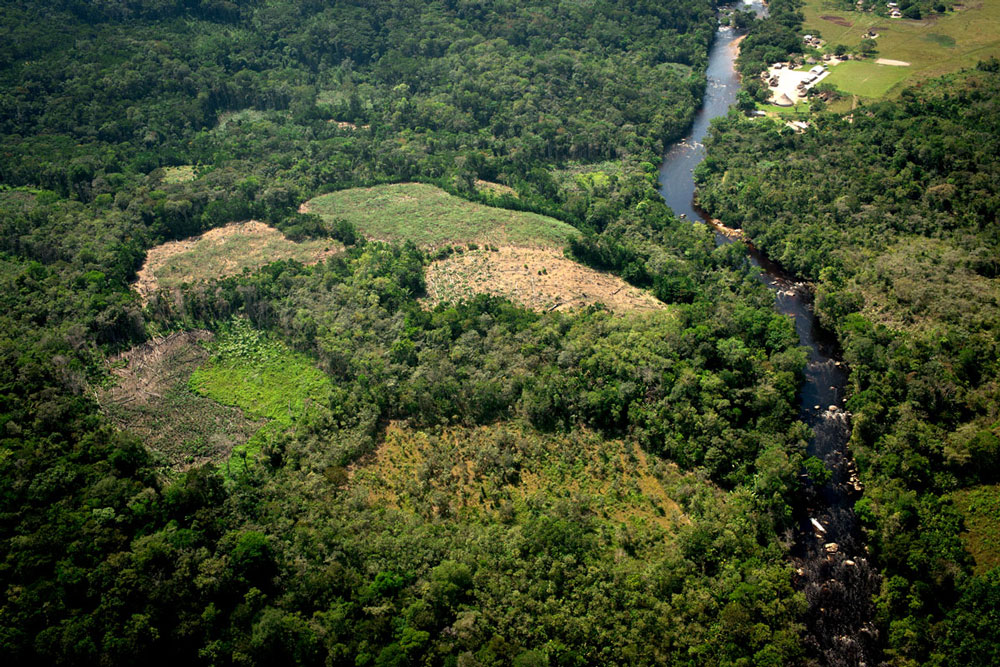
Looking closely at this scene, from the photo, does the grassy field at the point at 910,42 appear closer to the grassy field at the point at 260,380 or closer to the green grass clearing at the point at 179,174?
the grassy field at the point at 260,380

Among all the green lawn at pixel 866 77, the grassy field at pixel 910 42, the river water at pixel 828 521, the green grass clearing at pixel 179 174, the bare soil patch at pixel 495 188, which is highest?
the grassy field at pixel 910 42

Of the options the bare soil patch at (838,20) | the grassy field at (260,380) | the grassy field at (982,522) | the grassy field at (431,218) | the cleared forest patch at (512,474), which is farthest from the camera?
the bare soil patch at (838,20)

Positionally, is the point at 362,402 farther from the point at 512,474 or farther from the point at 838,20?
the point at 838,20

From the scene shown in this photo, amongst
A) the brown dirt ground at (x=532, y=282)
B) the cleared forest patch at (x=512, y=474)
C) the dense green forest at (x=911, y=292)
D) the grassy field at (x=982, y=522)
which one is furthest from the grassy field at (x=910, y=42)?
the cleared forest patch at (x=512, y=474)

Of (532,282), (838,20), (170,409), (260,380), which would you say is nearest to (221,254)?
(260,380)

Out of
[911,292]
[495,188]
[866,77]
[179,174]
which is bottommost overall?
[495,188]

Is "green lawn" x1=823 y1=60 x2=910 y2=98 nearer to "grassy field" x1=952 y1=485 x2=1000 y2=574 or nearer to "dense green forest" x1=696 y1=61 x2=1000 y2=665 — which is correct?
"dense green forest" x1=696 y1=61 x2=1000 y2=665
